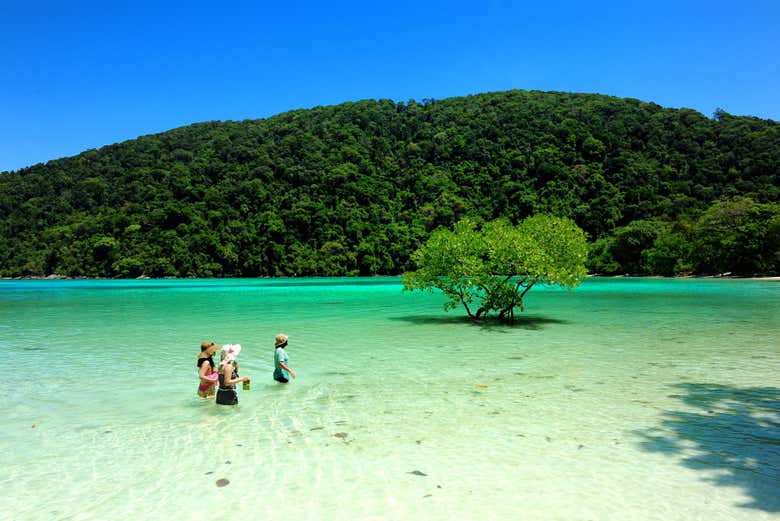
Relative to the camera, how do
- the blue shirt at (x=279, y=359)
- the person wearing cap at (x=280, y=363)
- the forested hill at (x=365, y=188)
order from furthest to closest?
1. the forested hill at (x=365, y=188)
2. the blue shirt at (x=279, y=359)
3. the person wearing cap at (x=280, y=363)

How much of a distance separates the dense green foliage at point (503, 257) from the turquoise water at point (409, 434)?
5.41 metres

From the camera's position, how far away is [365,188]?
134 m

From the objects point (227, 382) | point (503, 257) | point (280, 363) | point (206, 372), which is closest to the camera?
point (227, 382)

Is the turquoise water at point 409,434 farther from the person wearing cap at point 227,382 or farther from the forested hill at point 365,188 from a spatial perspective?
the forested hill at point 365,188

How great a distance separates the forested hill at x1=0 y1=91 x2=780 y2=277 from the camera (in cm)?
11506

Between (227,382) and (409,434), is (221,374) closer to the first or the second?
(227,382)

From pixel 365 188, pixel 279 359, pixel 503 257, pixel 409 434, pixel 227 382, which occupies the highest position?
pixel 365 188

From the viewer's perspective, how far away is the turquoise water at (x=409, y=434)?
5.09 metres

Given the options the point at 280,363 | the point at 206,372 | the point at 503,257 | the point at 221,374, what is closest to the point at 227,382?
the point at 221,374

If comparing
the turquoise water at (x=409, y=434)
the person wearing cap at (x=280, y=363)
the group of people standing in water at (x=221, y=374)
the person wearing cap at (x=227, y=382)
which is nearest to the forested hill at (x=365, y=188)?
the turquoise water at (x=409, y=434)

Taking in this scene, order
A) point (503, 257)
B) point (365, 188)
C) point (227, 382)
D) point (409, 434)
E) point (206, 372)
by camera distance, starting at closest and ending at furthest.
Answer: point (409, 434), point (227, 382), point (206, 372), point (503, 257), point (365, 188)

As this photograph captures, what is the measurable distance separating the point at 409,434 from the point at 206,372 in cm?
445

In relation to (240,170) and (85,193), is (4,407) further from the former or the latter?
(85,193)

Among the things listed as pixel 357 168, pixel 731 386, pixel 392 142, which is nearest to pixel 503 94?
pixel 392 142
